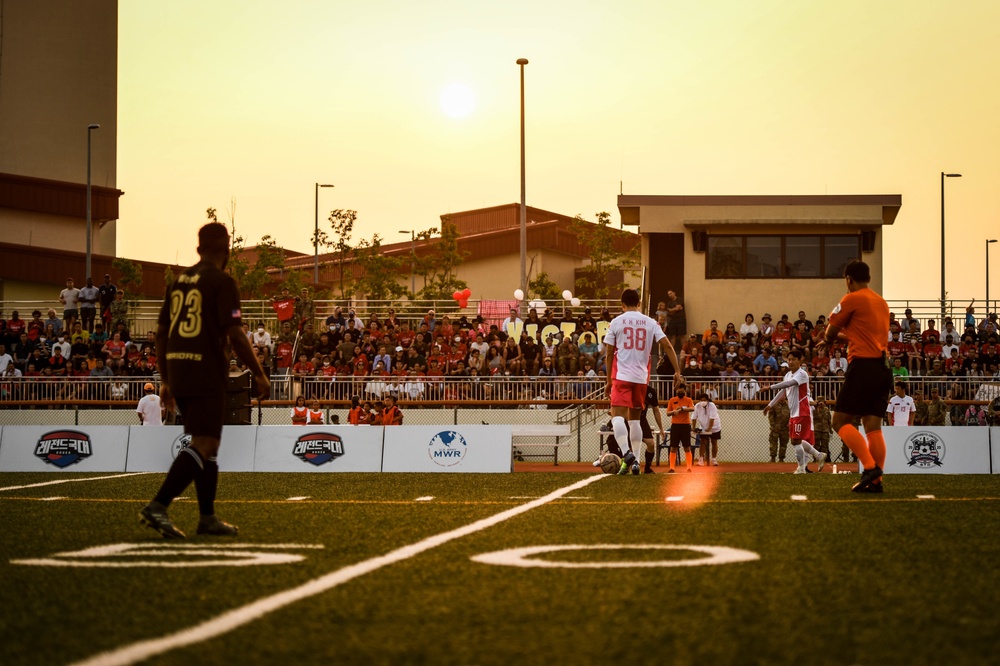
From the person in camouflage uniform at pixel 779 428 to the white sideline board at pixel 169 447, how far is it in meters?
11.5

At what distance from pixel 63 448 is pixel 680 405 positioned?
1046 cm

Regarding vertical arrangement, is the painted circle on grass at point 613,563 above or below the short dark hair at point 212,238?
below

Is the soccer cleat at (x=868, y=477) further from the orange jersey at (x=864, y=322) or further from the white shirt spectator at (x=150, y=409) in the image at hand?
the white shirt spectator at (x=150, y=409)

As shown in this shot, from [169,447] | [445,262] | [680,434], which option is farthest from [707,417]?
[445,262]

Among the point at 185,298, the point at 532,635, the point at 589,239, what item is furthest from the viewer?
the point at 589,239

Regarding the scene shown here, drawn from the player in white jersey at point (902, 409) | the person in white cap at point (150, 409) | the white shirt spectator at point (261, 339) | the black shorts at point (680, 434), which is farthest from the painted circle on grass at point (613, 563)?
the white shirt spectator at point (261, 339)

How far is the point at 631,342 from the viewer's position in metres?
13.8

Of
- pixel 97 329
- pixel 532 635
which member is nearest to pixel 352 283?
pixel 97 329

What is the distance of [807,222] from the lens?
35.2 metres

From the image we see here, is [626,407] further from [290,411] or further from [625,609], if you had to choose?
[290,411]

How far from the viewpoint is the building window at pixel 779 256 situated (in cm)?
3538

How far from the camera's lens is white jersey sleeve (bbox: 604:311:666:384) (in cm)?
1371

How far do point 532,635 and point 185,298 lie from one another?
424 centimetres

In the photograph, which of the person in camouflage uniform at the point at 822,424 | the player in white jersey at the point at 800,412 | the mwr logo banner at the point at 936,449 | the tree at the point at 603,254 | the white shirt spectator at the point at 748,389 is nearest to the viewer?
the mwr logo banner at the point at 936,449
